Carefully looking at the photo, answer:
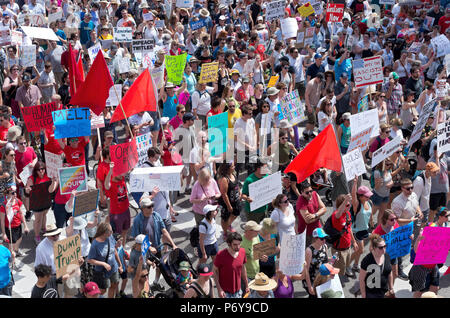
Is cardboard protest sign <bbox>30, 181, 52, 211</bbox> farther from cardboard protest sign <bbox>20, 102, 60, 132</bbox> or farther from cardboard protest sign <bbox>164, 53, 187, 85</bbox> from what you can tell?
cardboard protest sign <bbox>164, 53, 187, 85</bbox>

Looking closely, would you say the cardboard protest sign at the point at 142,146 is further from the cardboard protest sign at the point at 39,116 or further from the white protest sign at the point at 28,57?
the white protest sign at the point at 28,57

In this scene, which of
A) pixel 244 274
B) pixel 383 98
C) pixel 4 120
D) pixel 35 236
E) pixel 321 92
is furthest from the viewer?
pixel 321 92

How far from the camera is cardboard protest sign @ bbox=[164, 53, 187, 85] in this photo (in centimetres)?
1443

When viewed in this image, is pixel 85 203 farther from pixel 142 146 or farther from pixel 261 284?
pixel 261 284

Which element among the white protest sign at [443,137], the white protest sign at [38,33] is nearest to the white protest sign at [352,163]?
the white protest sign at [443,137]

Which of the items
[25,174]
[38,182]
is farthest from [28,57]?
[38,182]

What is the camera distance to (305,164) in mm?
10250

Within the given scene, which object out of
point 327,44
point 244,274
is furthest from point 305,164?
point 327,44

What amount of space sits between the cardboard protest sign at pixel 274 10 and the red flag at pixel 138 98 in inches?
325

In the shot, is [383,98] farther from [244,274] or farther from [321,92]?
[244,274]

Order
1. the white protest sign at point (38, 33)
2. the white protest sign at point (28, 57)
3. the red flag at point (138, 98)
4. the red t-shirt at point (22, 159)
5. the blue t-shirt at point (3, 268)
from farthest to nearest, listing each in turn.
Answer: the white protest sign at point (38, 33), the white protest sign at point (28, 57), the red flag at point (138, 98), the red t-shirt at point (22, 159), the blue t-shirt at point (3, 268)

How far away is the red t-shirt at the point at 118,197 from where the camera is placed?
1030 cm
